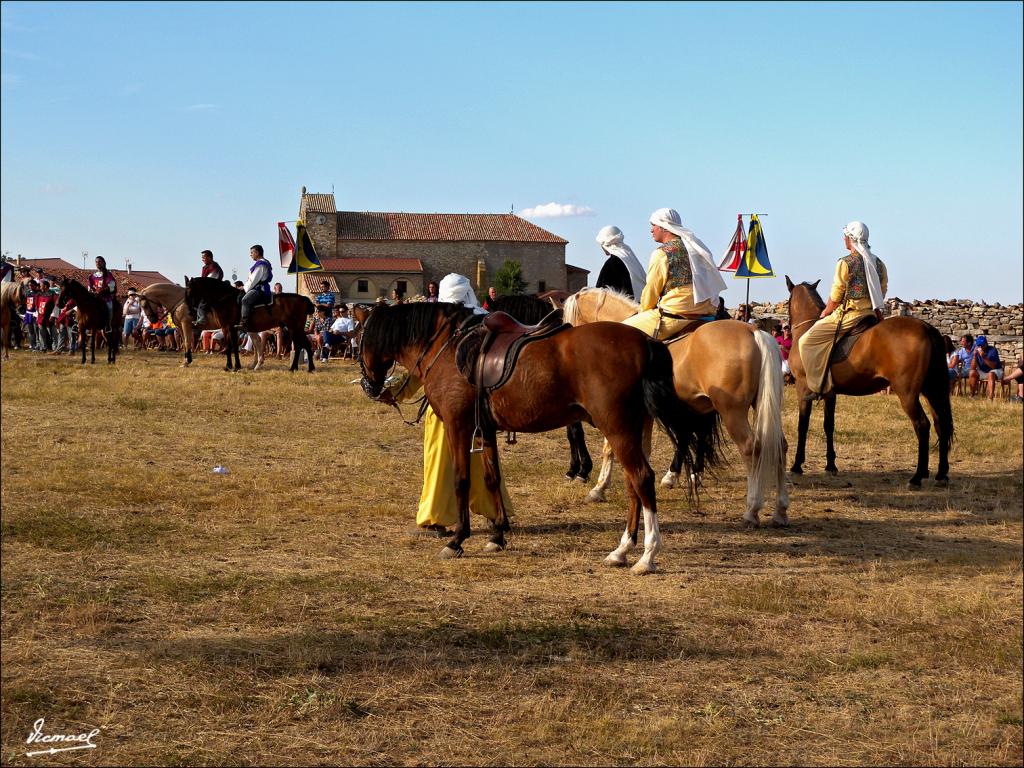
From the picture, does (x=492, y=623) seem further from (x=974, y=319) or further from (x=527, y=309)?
(x=974, y=319)

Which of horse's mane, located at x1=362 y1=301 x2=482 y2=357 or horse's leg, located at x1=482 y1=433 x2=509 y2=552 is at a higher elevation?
horse's mane, located at x1=362 y1=301 x2=482 y2=357

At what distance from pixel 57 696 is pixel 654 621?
3282mm

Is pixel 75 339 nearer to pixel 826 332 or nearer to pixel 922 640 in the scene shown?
pixel 826 332

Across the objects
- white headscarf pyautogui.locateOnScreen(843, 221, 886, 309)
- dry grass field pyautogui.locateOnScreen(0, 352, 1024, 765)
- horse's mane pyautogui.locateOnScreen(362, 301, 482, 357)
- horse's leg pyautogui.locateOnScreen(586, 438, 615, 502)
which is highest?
white headscarf pyautogui.locateOnScreen(843, 221, 886, 309)

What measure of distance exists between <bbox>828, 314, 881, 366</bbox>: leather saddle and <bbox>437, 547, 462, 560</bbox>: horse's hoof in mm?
5503

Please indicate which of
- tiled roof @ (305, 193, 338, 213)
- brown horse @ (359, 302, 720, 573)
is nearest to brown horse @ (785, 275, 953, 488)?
brown horse @ (359, 302, 720, 573)

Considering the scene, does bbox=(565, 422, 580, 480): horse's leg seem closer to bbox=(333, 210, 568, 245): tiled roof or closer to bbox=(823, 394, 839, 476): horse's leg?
bbox=(823, 394, 839, 476): horse's leg

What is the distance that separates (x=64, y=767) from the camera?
4367 mm

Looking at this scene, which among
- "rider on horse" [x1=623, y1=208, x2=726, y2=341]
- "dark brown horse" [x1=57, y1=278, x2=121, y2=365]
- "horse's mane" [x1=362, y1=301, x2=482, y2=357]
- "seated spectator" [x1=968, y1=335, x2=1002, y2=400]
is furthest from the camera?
"dark brown horse" [x1=57, y1=278, x2=121, y2=365]

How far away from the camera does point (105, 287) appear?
75.6ft

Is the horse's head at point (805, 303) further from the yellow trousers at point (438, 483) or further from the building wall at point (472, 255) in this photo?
the building wall at point (472, 255)

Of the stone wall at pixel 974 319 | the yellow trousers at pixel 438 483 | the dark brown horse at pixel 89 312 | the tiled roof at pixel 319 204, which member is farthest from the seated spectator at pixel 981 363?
the tiled roof at pixel 319 204

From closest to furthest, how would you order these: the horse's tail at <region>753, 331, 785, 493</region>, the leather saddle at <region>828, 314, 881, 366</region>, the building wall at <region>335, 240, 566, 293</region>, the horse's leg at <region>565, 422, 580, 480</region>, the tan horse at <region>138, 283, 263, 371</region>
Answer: the horse's tail at <region>753, 331, 785, 493</region>, the horse's leg at <region>565, 422, 580, 480</region>, the leather saddle at <region>828, 314, 881, 366</region>, the tan horse at <region>138, 283, 263, 371</region>, the building wall at <region>335, 240, 566, 293</region>

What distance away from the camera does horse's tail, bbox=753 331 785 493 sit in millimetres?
8789
